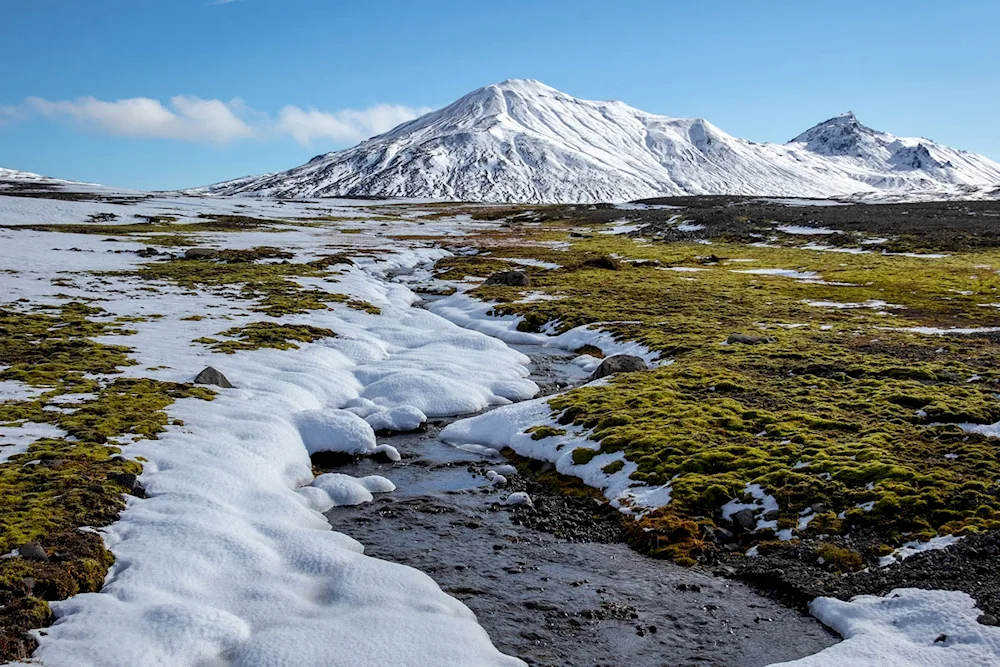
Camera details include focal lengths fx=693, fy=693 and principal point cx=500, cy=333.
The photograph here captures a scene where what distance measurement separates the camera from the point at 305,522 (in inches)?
685

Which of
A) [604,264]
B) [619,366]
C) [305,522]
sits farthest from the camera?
[604,264]

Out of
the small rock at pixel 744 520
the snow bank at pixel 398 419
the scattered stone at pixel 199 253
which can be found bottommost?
the small rock at pixel 744 520

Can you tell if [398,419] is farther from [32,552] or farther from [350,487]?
[32,552]

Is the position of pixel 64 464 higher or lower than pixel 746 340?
lower

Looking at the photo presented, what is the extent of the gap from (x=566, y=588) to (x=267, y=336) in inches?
1017

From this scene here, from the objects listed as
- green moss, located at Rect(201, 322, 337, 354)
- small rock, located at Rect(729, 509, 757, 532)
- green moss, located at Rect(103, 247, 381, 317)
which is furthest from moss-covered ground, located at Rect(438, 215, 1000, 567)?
green moss, located at Rect(201, 322, 337, 354)

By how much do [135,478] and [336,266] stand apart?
55.8 meters

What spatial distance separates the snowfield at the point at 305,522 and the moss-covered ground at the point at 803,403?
1.76m

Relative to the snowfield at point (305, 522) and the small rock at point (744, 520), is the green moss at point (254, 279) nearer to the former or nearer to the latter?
the snowfield at point (305, 522)

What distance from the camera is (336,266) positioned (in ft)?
235

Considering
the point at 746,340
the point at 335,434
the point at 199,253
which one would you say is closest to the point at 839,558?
the point at 335,434

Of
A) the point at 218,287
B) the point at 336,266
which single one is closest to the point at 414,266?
the point at 336,266

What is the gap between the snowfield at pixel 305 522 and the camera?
11852 mm

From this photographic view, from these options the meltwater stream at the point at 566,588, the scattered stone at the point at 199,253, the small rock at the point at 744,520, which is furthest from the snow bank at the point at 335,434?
the scattered stone at the point at 199,253
